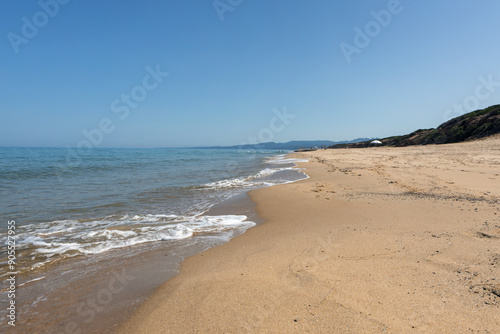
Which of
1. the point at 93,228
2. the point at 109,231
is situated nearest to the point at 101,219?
the point at 93,228

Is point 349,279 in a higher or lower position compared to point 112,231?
higher

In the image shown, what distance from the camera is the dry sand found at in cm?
211

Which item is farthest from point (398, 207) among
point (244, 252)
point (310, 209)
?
point (244, 252)

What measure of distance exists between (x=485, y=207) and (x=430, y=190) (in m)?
1.95

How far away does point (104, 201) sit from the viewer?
8.17 meters

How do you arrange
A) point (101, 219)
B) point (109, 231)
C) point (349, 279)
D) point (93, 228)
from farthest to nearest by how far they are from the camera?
point (101, 219)
point (93, 228)
point (109, 231)
point (349, 279)

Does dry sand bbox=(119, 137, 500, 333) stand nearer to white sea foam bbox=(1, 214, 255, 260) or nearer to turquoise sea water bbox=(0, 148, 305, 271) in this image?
white sea foam bbox=(1, 214, 255, 260)

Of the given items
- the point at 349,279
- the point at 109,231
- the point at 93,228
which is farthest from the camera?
the point at 93,228

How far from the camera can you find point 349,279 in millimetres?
2750

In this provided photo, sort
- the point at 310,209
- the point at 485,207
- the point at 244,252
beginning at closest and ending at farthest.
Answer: the point at 244,252 < the point at 485,207 < the point at 310,209

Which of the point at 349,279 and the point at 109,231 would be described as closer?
the point at 349,279

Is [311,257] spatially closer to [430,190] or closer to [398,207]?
[398,207]

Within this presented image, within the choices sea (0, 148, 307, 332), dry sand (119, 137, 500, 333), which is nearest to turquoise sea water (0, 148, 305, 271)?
sea (0, 148, 307, 332)

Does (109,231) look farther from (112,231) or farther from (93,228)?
(93,228)
